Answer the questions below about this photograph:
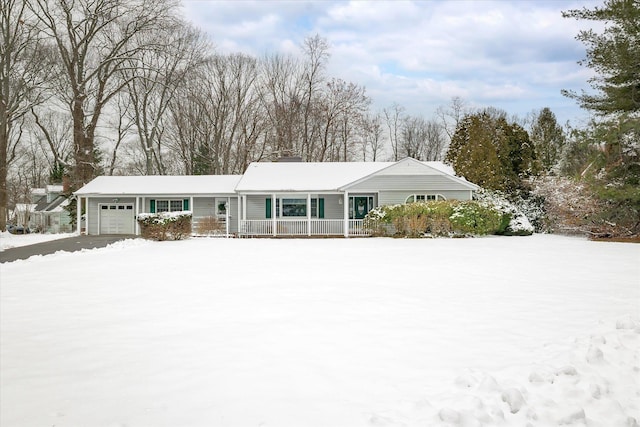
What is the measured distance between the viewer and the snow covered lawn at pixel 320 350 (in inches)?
129

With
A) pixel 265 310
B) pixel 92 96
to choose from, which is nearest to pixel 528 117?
pixel 92 96

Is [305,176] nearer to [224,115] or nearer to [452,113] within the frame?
[224,115]

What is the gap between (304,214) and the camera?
24.7 m

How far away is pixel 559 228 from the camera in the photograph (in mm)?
23344

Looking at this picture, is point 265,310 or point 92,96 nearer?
point 265,310

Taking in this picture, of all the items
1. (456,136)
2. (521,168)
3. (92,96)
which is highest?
(92,96)

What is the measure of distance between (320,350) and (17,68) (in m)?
28.0

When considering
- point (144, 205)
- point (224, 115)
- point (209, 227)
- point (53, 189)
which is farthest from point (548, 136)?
point (53, 189)

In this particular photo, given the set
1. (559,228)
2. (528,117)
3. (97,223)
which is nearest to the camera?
(559,228)

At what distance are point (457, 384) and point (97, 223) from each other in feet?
85.1

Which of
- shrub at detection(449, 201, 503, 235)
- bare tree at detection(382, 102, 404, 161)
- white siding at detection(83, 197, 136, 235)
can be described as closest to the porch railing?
shrub at detection(449, 201, 503, 235)

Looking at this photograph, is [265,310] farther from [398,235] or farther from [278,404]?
[398,235]

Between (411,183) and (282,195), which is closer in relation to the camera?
(411,183)

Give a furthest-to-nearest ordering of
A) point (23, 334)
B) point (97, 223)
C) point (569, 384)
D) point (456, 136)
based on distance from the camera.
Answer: point (456, 136) → point (97, 223) → point (23, 334) → point (569, 384)
